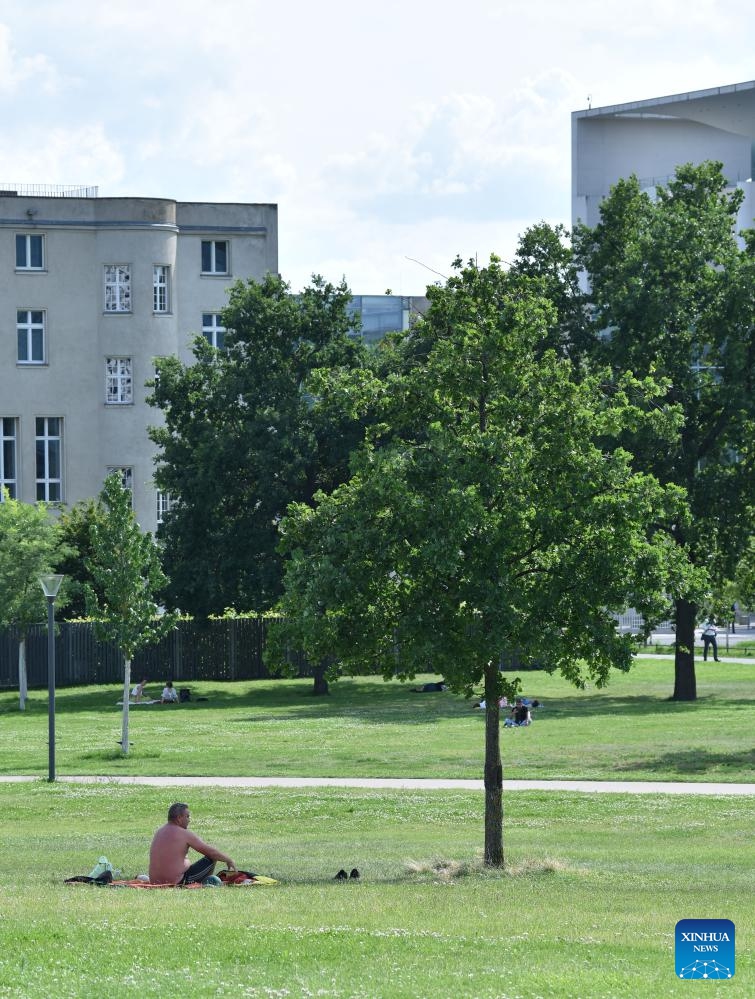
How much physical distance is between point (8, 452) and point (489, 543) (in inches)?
2040

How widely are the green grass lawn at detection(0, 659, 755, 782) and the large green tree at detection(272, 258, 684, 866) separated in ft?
34.8

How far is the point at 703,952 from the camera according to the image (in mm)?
9688

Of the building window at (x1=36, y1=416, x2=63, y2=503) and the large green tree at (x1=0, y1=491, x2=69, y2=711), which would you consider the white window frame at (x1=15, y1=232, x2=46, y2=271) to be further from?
the large green tree at (x1=0, y1=491, x2=69, y2=711)

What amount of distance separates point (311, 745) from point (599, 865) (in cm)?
1660

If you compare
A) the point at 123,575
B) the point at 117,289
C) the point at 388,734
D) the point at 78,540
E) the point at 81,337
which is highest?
the point at 117,289

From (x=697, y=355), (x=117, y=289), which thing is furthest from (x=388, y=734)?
(x=117, y=289)

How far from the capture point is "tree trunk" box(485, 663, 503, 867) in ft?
58.2

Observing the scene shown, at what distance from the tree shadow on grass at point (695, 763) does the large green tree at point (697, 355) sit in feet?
45.3

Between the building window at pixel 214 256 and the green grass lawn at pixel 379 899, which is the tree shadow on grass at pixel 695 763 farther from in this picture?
the building window at pixel 214 256

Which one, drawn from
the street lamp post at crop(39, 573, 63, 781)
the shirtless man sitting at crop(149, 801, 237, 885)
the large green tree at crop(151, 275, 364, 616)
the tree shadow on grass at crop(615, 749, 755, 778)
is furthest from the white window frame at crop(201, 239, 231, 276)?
the shirtless man sitting at crop(149, 801, 237, 885)

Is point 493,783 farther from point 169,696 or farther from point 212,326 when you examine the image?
point 212,326

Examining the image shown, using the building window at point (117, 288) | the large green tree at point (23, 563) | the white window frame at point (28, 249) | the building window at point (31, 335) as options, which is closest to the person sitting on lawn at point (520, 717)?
the large green tree at point (23, 563)

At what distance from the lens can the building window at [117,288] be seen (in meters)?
66.6

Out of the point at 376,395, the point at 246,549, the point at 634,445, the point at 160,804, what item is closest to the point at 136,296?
the point at 246,549
